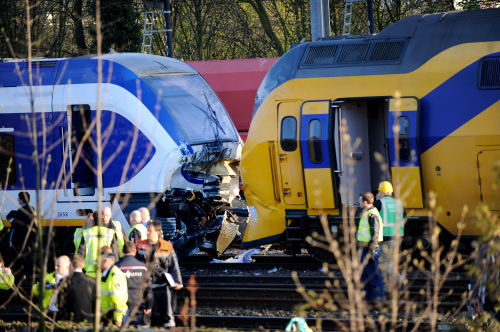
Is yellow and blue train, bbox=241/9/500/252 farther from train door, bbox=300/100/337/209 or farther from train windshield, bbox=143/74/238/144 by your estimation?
train windshield, bbox=143/74/238/144

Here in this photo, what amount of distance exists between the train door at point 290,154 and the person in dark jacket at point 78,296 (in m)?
5.42

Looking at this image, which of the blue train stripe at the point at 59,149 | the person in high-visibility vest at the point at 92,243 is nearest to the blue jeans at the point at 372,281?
the person in high-visibility vest at the point at 92,243

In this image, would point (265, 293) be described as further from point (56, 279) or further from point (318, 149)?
point (56, 279)

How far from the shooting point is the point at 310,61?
1395 centimetres

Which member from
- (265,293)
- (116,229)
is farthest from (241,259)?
(116,229)

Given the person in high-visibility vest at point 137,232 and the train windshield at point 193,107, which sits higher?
the train windshield at point 193,107

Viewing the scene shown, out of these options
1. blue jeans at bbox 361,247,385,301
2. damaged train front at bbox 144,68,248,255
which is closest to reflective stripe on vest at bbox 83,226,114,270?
damaged train front at bbox 144,68,248,255

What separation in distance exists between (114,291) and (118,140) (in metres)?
5.50

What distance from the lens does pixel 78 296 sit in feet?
29.9

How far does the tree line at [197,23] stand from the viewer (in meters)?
28.1

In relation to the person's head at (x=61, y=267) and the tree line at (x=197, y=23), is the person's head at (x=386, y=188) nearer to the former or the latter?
the person's head at (x=61, y=267)

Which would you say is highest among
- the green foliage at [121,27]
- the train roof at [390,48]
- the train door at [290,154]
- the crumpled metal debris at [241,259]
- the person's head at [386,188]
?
the green foliage at [121,27]

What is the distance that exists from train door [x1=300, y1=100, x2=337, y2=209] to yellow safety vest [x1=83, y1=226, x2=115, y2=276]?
3904 millimetres

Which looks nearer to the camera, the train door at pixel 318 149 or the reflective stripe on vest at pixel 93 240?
the reflective stripe on vest at pixel 93 240
